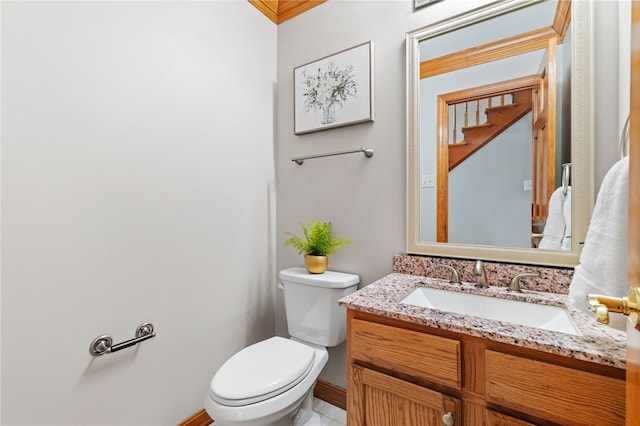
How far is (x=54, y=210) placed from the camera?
990 millimetres

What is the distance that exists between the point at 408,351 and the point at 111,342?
112 centimetres

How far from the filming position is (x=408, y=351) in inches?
A: 35.9

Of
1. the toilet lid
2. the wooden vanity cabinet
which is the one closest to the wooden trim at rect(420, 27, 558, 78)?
the wooden vanity cabinet

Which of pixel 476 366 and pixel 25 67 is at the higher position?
pixel 25 67

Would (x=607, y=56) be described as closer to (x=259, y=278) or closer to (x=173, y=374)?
(x=259, y=278)

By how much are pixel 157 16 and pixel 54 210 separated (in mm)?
924

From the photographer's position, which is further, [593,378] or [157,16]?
[157,16]

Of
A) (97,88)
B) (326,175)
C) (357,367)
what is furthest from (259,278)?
(97,88)

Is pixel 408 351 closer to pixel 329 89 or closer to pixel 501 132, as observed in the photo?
pixel 501 132

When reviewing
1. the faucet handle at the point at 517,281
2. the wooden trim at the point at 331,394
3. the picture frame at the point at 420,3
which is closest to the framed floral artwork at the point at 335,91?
the picture frame at the point at 420,3

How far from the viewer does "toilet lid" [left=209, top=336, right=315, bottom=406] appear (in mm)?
1045

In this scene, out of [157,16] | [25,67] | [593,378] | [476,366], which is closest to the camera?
[593,378]

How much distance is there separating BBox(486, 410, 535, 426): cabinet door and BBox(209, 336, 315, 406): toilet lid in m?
0.68

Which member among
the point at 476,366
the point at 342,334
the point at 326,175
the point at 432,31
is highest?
the point at 432,31
